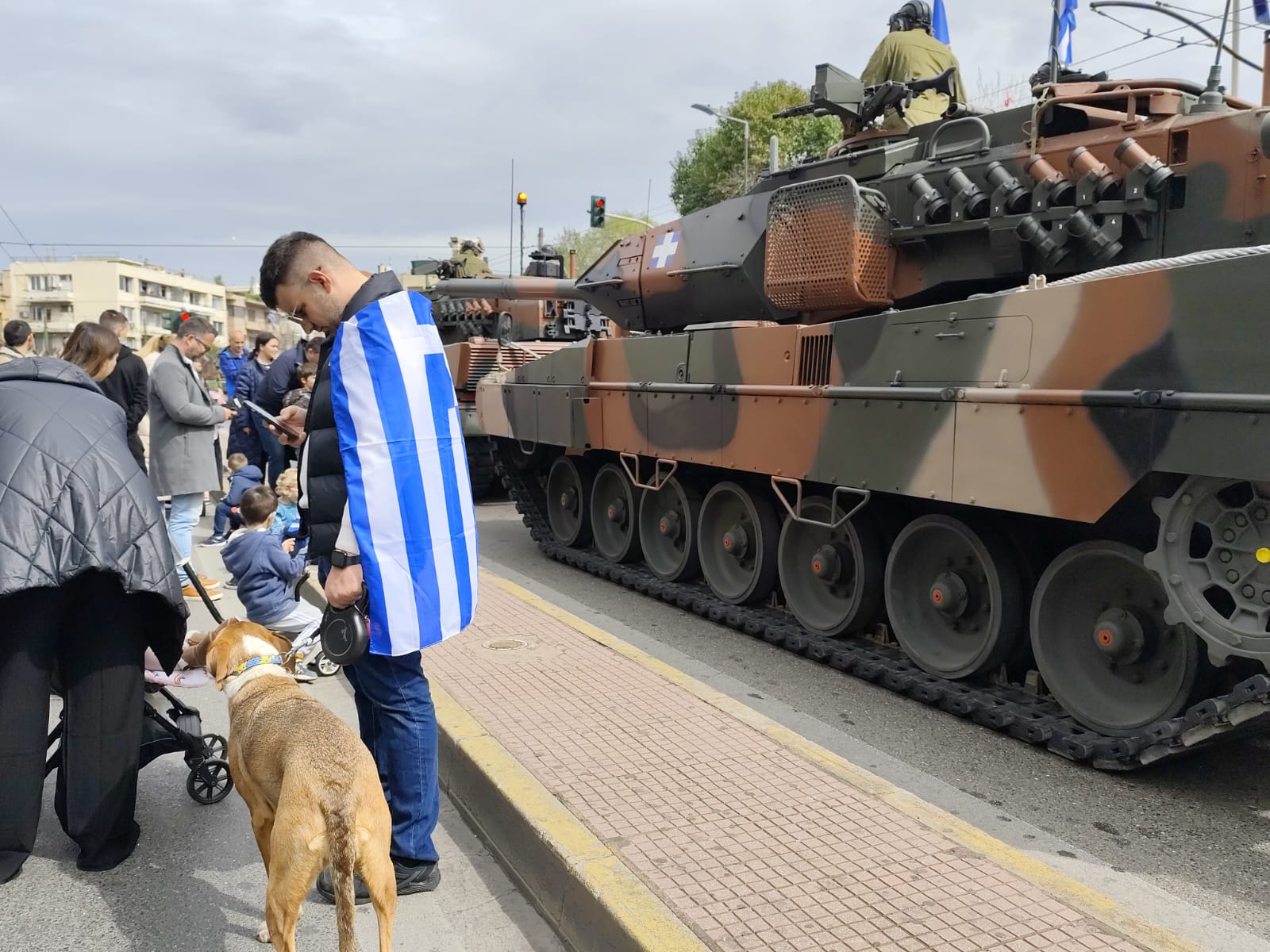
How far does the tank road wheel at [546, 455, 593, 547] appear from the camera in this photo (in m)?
9.26

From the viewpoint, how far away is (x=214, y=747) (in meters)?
4.16

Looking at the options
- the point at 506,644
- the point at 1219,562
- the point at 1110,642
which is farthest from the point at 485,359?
the point at 1219,562

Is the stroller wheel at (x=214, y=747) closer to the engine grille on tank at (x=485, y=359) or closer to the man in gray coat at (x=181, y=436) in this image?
the man in gray coat at (x=181, y=436)

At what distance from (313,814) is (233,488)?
6.74 metres

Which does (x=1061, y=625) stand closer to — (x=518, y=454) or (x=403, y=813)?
(x=403, y=813)

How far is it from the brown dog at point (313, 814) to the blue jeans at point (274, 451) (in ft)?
21.7

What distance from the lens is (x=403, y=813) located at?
3.22m

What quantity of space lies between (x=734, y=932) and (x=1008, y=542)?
3110mm

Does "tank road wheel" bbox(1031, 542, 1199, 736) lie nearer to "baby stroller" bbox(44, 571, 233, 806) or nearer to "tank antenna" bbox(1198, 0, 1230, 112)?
"tank antenna" bbox(1198, 0, 1230, 112)

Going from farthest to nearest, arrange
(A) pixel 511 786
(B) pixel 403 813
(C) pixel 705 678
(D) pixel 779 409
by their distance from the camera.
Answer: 1. (D) pixel 779 409
2. (C) pixel 705 678
3. (A) pixel 511 786
4. (B) pixel 403 813

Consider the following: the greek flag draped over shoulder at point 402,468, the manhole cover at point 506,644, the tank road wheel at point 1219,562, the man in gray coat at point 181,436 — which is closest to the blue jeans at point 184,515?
the man in gray coat at point 181,436

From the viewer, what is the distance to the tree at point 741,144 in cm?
3222

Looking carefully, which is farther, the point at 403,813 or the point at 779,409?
the point at 779,409

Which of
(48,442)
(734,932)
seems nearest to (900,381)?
(734,932)
